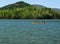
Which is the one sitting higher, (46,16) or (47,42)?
(47,42)

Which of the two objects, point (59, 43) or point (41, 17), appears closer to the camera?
point (59, 43)

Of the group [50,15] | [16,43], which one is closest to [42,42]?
[16,43]

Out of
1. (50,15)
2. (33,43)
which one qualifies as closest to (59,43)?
(33,43)

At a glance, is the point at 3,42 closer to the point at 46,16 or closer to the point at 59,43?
the point at 59,43

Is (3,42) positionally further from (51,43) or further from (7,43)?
(51,43)

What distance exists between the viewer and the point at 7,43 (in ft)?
125

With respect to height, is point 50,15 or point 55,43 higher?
point 55,43

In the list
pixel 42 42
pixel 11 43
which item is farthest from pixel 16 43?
pixel 42 42

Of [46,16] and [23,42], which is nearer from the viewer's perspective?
[23,42]

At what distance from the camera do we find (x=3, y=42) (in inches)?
1555

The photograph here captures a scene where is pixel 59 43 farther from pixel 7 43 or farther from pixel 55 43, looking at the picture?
pixel 7 43

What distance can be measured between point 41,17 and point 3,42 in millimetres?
160791

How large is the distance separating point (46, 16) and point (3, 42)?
16111 centimetres

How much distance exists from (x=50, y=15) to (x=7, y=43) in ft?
531
